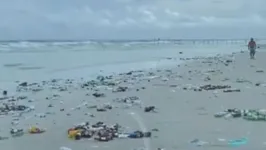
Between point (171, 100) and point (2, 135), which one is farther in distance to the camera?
point (171, 100)

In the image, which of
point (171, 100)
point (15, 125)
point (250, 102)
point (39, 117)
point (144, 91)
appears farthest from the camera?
point (144, 91)

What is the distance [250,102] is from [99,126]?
446 centimetres

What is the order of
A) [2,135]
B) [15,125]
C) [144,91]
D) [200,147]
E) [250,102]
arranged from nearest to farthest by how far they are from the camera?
[200,147] → [2,135] → [15,125] → [250,102] → [144,91]

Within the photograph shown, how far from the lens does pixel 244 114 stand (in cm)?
974

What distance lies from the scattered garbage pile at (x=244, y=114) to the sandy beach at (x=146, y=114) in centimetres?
16

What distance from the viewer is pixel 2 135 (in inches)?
343

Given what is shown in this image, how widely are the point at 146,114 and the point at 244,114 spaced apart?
6.75 ft

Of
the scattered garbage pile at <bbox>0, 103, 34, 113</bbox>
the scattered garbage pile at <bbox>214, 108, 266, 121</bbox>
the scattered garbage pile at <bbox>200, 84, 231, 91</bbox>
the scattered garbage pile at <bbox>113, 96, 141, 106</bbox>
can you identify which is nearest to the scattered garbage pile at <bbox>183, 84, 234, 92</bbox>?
the scattered garbage pile at <bbox>200, 84, 231, 91</bbox>

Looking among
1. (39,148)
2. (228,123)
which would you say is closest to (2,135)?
(39,148)

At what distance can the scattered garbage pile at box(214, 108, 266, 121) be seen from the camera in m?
9.35

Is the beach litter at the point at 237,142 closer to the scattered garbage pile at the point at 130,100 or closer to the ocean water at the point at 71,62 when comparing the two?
the scattered garbage pile at the point at 130,100

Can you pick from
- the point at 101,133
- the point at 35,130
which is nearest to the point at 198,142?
the point at 101,133

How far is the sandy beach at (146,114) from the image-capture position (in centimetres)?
767

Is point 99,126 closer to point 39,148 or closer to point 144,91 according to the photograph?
point 39,148
